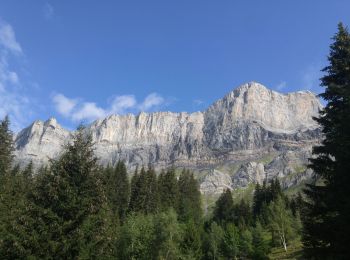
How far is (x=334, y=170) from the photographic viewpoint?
77.1ft

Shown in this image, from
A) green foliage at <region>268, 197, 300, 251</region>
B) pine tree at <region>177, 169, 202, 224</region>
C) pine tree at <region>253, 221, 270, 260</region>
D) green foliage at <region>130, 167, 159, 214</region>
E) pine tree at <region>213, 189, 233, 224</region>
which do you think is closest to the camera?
pine tree at <region>253, 221, 270, 260</region>

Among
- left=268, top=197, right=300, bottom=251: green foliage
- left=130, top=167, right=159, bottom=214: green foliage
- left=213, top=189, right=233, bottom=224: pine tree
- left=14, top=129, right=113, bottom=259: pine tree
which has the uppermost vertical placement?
left=213, top=189, right=233, bottom=224: pine tree

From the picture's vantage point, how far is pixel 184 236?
204ft

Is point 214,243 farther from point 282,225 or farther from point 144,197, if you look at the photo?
point 144,197

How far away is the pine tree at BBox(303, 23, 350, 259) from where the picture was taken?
71.5 feet

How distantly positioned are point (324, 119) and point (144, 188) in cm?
5459

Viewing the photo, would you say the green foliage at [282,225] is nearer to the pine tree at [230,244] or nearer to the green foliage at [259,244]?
the green foliage at [259,244]

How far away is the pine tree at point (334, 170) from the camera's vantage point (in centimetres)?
2178

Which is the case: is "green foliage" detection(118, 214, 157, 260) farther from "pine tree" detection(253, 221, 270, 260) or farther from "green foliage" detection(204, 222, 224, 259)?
"pine tree" detection(253, 221, 270, 260)

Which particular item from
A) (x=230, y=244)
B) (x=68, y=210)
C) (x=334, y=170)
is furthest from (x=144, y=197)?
→ (x=334, y=170)

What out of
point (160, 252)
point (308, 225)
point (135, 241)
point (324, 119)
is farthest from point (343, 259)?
point (135, 241)

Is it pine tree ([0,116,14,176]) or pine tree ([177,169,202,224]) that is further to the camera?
pine tree ([177,169,202,224])

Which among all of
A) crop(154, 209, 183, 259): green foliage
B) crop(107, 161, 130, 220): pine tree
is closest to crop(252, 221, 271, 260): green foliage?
crop(154, 209, 183, 259): green foliage

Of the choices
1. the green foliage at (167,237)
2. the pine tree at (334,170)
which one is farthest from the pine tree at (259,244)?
the pine tree at (334,170)
